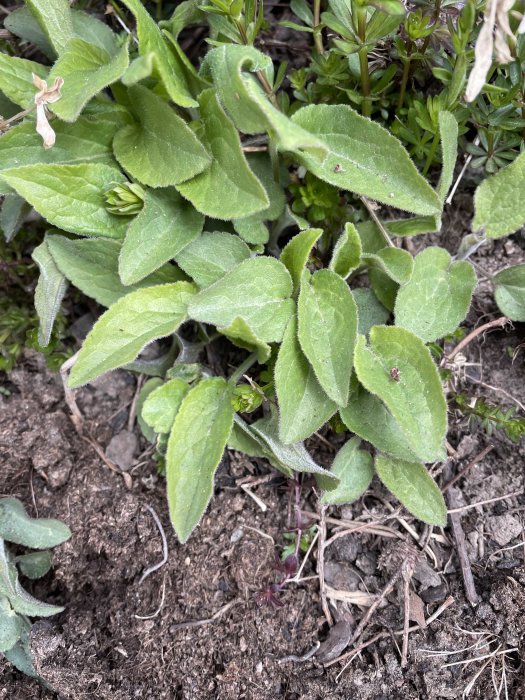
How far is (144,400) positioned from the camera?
6.72 feet

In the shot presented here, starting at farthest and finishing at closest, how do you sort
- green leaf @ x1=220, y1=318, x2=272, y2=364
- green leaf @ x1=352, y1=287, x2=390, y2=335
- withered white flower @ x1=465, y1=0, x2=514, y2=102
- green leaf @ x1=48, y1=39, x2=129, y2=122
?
green leaf @ x1=352, y1=287, x2=390, y2=335 < green leaf @ x1=220, y1=318, x2=272, y2=364 < green leaf @ x1=48, y1=39, x2=129, y2=122 < withered white flower @ x1=465, y1=0, x2=514, y2=102

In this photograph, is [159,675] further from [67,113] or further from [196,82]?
[196,82]

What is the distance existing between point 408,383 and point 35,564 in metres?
1.21

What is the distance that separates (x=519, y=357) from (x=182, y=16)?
4.65ft

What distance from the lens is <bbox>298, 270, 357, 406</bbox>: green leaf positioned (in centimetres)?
167

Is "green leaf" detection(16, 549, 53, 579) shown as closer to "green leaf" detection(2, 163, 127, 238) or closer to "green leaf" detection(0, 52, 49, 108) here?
"green leaf" detection(2, 163, 127, 238)

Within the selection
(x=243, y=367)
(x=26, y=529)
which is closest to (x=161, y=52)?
(x=243, y=367)

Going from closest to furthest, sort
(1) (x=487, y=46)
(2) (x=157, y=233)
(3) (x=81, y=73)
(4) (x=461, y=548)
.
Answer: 1. (1) (x=487, y=46)
2. (3) (x=81, y=73)
3. (2) (x=157, y=233)
4. (4) (x=461, y=548)

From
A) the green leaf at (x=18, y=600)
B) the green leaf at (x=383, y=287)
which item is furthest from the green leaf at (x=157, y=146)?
the green leaf at (x=18, y=600)

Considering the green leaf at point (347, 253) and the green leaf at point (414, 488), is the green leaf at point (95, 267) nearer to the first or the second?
the green leaf at point (347, 253)

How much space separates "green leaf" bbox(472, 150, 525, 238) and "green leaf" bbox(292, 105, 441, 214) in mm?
264

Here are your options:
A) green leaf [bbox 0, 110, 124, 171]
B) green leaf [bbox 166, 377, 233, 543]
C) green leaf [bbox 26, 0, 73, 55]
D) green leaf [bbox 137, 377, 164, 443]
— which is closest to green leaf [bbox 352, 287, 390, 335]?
green leaf [bbox 166, 377, 233, 543]

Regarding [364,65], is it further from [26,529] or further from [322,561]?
[26,529]

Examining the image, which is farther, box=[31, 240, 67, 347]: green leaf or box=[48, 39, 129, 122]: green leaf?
box=[31, 240, 67, 347]: green leaf
